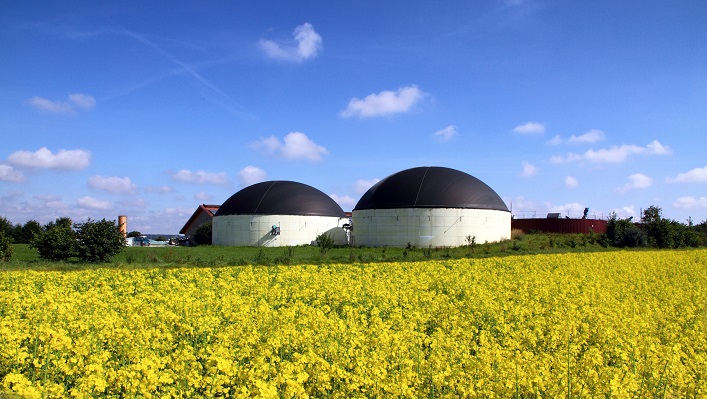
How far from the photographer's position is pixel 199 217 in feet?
294

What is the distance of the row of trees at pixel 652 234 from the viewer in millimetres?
54906

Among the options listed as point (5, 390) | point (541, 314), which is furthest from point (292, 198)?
point (5, 390)

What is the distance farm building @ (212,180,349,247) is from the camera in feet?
198

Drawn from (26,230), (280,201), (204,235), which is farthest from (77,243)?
(26,230)

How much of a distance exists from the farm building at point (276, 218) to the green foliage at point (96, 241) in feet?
96.5

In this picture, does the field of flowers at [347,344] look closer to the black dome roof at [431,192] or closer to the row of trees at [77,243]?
the row of trees at [77,243]

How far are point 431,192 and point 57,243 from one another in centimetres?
3574

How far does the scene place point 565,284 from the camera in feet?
55.9

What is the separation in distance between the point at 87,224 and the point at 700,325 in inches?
1170

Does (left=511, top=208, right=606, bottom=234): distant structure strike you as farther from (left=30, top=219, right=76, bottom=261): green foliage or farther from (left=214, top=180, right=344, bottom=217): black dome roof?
(left=30, top=219, right=76, bottom=261): green foliage

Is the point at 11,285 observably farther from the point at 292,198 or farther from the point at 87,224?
the point at 292,198

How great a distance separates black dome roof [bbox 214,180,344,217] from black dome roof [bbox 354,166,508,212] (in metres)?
5.38

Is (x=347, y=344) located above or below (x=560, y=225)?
below

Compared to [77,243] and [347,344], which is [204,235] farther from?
[347,344]
